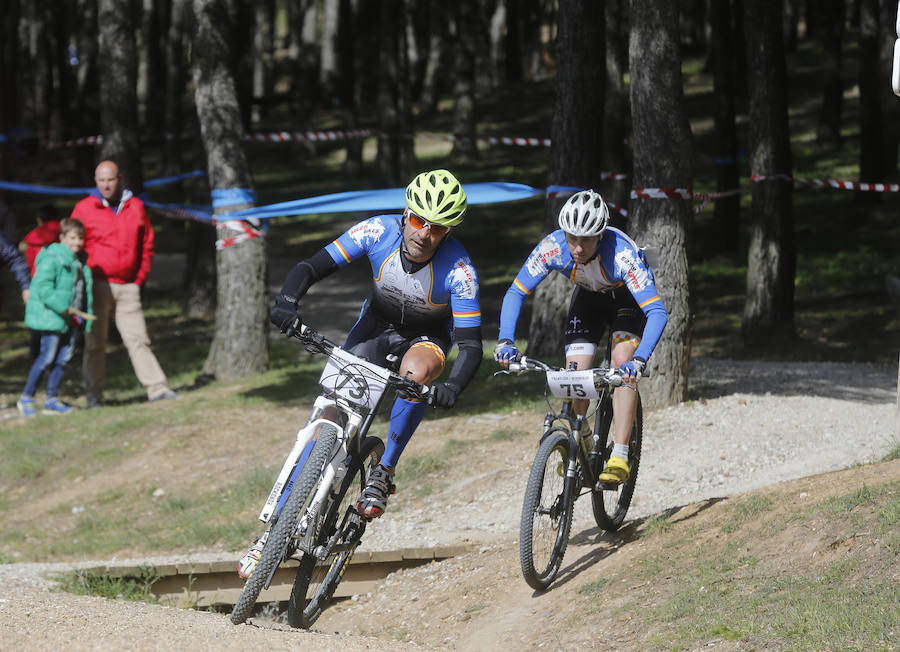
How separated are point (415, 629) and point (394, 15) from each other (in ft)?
80.6

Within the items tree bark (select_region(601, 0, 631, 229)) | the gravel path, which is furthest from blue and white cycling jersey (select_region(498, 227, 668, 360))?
tree bark (select_region(601, 0, 631, 229))

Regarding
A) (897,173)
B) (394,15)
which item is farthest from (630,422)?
(394,15)

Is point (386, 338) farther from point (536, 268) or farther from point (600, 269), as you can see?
point (600, 269)

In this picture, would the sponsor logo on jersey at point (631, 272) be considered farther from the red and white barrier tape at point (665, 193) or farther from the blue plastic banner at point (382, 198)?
the red and white barrier tape at point (665, 193)

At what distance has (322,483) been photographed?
565 centimetres

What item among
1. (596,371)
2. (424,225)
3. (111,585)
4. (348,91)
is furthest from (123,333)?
(348,91)

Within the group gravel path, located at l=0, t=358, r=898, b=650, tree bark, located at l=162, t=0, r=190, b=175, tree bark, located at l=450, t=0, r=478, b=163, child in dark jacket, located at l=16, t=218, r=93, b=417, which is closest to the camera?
gravel path, located at l=0, t=358, r=898, b=650

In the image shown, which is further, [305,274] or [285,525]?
[305,274]

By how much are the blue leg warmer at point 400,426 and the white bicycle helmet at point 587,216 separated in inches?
49.8

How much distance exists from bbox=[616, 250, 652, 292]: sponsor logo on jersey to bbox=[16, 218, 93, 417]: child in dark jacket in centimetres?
710

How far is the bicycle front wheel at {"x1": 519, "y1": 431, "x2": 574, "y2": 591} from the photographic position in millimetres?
6117

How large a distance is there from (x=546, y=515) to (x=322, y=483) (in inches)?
54.7

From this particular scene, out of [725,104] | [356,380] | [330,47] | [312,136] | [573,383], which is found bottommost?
[573,383]

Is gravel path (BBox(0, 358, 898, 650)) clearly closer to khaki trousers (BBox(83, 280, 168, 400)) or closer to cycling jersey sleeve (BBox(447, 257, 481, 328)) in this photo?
cycling jersey sleeve (BBox(447, 257, 481, 328))
